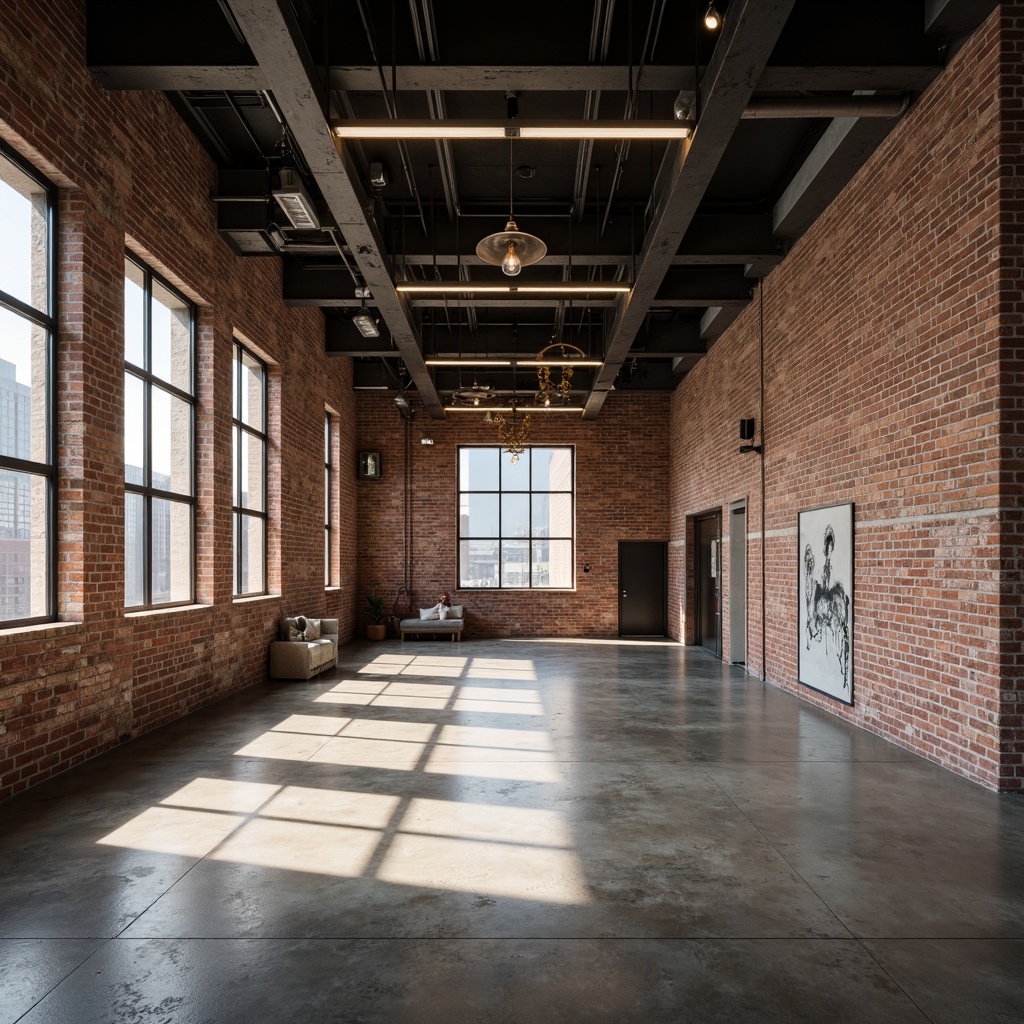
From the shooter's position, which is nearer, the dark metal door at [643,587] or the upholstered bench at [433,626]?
the upholstered bench at [433,626]

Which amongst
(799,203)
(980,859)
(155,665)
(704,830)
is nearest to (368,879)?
(704,830)

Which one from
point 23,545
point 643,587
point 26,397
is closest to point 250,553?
point 23,545

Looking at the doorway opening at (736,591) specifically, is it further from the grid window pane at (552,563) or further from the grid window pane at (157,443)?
the grid window pane at (157,443)

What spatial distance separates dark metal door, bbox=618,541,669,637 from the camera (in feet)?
49.5

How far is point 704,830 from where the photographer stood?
13.2ft

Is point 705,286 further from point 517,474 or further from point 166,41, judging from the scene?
point 517,474

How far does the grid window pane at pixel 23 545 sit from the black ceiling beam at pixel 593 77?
3.31 meters

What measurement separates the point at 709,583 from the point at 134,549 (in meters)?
9.22

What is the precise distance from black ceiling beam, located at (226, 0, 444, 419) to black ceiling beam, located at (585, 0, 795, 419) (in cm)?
243

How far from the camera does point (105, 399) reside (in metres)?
5.48

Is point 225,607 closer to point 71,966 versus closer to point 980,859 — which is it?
point 71,966

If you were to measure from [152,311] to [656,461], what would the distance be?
1046 centimetres

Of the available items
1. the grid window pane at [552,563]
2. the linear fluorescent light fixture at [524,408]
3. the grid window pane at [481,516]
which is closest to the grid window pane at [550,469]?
the grid window pane at [481,516]

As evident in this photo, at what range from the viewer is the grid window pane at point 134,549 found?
6160 mm
